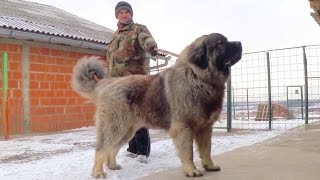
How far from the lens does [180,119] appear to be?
4.90 meters

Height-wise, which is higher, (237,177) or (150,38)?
(150,38)

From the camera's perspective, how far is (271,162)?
5.62m

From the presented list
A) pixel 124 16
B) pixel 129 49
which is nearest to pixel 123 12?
pixel 124 16

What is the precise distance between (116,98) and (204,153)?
1.17m

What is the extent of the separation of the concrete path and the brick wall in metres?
6.25

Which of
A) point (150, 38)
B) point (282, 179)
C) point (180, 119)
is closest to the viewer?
point (282, 179)

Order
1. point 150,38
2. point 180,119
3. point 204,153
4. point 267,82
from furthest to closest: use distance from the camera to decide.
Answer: point 267,82 < point 150,38 < point 204,153 < point 180,119

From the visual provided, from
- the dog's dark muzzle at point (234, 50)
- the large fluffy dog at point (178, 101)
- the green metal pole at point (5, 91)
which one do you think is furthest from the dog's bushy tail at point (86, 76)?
the green metal pole at point (5, 91)

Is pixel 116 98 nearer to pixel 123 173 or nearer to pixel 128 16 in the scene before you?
pixel 123 173

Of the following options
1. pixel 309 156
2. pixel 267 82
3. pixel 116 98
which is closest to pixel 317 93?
pixel 267 82

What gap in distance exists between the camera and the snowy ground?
18.1 ft

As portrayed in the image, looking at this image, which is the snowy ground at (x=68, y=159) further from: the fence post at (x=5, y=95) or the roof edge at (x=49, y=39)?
the roof edge at (x=49, y=39)

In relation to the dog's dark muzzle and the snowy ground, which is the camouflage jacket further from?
the dog's dark muzzle

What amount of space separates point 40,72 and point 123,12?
6332 millimetres
